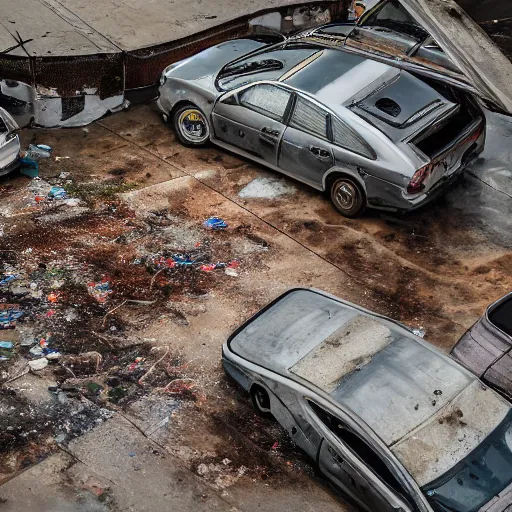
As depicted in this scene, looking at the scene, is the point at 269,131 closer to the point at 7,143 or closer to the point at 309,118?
the point at 309,118

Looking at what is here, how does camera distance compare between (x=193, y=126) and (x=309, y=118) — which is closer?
(x=309, y=118)

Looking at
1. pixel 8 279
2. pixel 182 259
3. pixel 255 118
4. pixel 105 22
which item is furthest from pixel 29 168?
pixel 105 22

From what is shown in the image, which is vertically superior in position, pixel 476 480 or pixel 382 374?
pixel 382 374

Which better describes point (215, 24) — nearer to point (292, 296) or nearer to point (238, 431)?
point (292, 296)

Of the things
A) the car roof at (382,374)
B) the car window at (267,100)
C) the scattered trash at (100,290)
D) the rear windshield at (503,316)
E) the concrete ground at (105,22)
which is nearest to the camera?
the car roof at (382,374)

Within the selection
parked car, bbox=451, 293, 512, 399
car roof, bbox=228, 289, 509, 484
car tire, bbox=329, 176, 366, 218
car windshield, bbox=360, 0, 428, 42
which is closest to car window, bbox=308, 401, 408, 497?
car roof, bbox=228, 289, 509, 484

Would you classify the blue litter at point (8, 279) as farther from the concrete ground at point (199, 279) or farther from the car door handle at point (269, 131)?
the car door handle at point (269, 131)

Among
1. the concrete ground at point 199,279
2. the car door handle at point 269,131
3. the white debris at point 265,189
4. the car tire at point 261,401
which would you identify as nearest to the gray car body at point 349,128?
the car door handle at point 269,131
